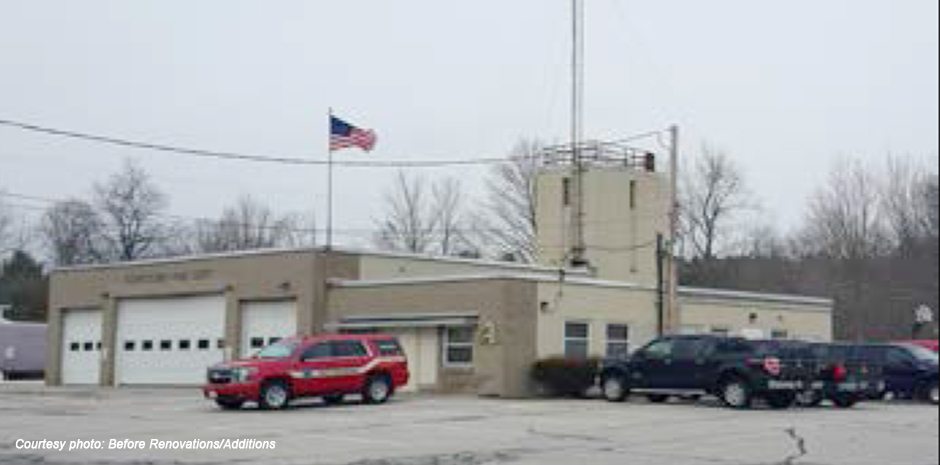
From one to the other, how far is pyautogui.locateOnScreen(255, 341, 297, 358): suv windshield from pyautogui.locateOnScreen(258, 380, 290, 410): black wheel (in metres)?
0.74

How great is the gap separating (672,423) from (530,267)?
21.1 meters

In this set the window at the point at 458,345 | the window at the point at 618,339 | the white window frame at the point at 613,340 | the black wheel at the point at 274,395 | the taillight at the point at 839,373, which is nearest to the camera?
the black wheel at the point at 274,395

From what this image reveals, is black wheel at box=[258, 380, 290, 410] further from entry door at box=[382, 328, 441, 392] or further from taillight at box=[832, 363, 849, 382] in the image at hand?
taillight at box=[832, 363, 849, 382]

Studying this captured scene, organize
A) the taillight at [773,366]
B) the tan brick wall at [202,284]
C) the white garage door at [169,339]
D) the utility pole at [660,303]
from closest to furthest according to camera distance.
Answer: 1. the taillight at [773,366]
2. the tan brick wall at [202,284]
3. the utility pole at [660,303]
4. the white garage door at [169,339]

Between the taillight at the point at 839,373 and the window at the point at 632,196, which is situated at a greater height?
the window at the point at 632,196

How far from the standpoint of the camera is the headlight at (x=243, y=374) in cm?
2822

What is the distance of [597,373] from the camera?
3409 centimetres

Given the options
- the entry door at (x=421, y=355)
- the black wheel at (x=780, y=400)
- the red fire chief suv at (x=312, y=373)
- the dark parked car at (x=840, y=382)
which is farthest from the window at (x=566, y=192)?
the black wheel at (x=780, y=400)

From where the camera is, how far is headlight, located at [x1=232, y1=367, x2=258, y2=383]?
28219mm

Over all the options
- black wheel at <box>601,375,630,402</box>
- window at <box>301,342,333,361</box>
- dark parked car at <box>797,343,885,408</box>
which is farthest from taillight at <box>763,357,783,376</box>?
window at <box>301,342,333,361</box>

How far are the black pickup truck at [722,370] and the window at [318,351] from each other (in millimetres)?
6816

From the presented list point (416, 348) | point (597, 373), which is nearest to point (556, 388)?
point (597, 373)

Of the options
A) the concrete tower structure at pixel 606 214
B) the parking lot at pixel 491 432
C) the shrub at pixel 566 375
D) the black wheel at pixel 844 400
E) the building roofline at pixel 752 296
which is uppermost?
the concrete tower structure at pixel 606 214

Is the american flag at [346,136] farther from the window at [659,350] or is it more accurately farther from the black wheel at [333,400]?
the window at [659,350]
